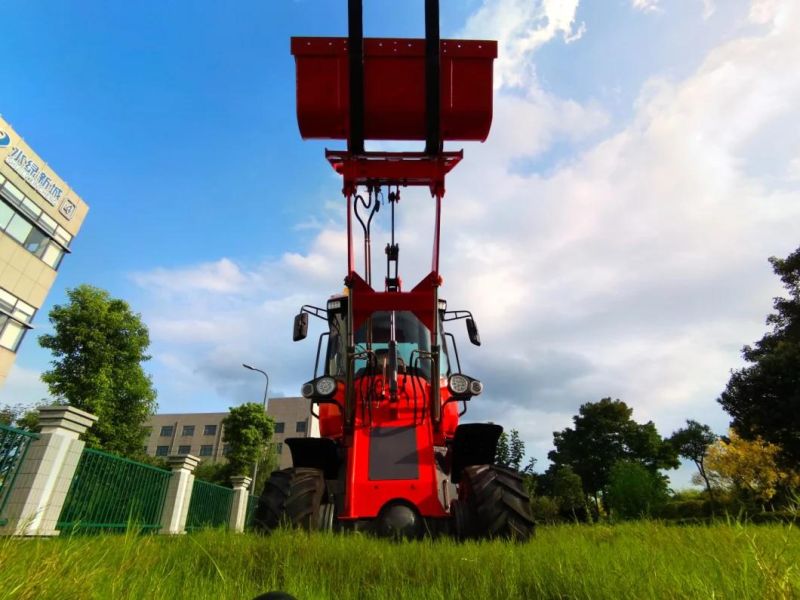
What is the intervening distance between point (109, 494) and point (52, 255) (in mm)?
24963

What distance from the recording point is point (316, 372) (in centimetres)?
582

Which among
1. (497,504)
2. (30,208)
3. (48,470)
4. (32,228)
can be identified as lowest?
(497,504)

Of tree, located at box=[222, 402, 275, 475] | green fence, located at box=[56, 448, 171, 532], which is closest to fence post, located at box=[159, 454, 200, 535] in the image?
green fence, located at box=[56, 448, 171, 532]

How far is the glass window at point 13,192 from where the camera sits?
22300mm

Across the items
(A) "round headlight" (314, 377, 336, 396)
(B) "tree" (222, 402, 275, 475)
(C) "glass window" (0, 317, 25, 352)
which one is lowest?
(A) "round headlight" (314, 377, 336, 396)

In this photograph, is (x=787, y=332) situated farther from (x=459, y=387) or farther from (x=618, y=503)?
(x=459, y=387)

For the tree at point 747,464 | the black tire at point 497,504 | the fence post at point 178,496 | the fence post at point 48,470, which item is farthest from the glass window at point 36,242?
the tree at point 747,464

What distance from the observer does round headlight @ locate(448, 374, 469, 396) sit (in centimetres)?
481

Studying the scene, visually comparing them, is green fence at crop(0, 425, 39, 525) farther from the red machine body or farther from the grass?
the red machine body

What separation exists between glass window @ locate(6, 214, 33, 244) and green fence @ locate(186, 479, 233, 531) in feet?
64.8

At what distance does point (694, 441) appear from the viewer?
3794 cm

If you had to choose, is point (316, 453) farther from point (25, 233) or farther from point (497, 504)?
point (25, 233)

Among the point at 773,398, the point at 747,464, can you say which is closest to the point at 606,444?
the point at 747,464

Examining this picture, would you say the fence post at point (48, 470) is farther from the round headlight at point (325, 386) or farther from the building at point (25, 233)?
the building at point (25, 233)
